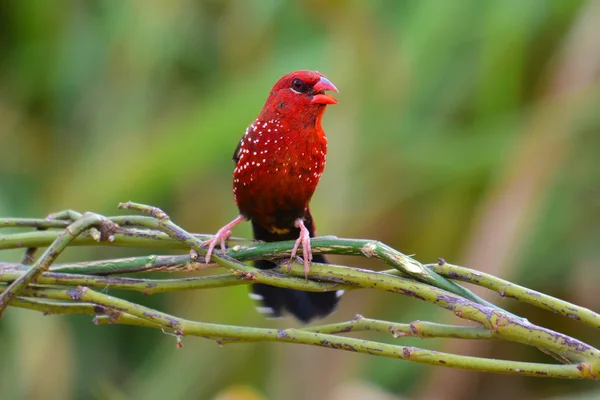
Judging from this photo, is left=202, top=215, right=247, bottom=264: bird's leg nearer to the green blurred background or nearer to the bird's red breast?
the bird's red breast

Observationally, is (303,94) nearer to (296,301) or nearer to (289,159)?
(289,159)

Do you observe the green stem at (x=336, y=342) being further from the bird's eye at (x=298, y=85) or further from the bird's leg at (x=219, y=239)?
the bird's eye at (x=298, y=85)

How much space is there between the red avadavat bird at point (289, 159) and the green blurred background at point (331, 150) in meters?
0.75

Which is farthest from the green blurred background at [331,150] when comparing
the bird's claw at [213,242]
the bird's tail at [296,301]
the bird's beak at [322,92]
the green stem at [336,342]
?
the green stem at [336,342]

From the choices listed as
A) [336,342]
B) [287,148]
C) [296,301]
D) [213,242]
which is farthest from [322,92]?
[336,342]

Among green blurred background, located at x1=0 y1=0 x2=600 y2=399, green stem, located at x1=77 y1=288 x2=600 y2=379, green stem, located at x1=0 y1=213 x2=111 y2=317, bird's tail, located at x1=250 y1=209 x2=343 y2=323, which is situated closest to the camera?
green stem, located at x1=77 y1=288 x2=600 y2=379

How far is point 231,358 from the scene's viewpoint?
3439 mm

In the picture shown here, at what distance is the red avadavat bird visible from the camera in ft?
8.06

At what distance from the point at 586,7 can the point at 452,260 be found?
47.6 inches

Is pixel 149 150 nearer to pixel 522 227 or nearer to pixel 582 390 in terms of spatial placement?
pixel 522 227

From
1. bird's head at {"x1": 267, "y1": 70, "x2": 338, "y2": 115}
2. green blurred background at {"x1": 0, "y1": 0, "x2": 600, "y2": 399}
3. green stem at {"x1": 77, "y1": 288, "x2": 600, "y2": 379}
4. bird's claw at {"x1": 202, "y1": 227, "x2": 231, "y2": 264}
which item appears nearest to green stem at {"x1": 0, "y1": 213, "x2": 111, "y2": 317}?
green stem at {"x1": 77, "y1": 288, "x2": 600, "y2": 379}

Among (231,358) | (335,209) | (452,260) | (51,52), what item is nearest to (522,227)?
(452,260)

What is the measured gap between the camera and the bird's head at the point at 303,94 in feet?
8.12

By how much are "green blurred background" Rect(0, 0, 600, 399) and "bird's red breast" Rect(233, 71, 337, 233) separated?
75 cm
